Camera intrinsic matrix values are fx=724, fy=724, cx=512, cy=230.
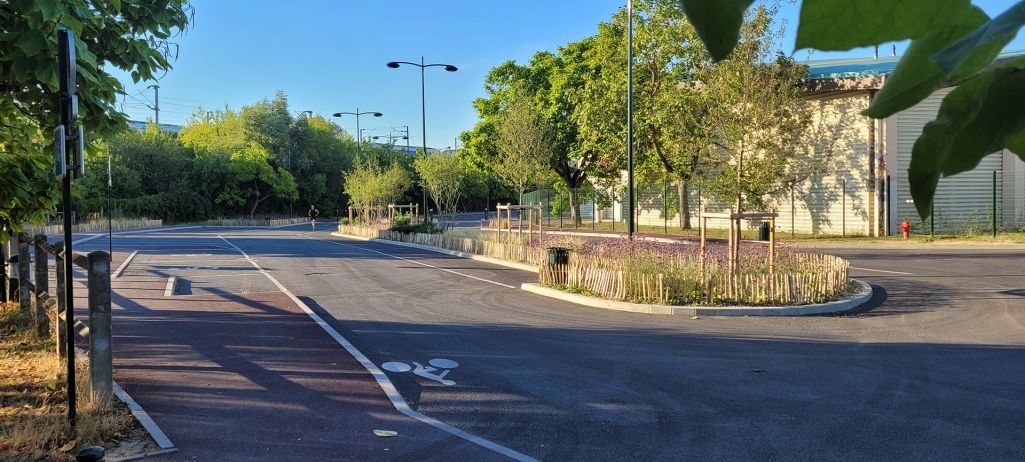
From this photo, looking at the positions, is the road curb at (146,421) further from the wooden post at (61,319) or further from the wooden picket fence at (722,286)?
the wooden picket fence at (722,286)

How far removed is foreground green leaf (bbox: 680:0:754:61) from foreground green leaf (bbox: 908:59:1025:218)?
140 mm

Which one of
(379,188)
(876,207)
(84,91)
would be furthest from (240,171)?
(84,91)

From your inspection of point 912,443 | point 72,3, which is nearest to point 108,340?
Result: point 72,3

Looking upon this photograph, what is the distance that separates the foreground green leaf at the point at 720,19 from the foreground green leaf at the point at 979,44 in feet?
0.39

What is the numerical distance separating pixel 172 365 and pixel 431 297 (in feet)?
22.2

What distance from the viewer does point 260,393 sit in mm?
7410

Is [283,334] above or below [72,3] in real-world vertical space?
below

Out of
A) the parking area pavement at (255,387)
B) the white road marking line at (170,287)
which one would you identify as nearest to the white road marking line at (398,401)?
the parking area pavement at (255,387)

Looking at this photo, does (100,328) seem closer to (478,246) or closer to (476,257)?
(476,257)

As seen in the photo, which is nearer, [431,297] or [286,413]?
[286,413]

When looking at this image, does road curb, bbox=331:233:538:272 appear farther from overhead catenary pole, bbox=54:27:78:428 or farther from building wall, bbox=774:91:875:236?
overhead catenary pole, bbox=54:27:78:428

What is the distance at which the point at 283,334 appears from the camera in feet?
35.4

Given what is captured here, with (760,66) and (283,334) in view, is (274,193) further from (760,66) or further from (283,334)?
(283,334)

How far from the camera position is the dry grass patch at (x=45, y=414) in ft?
17.9
